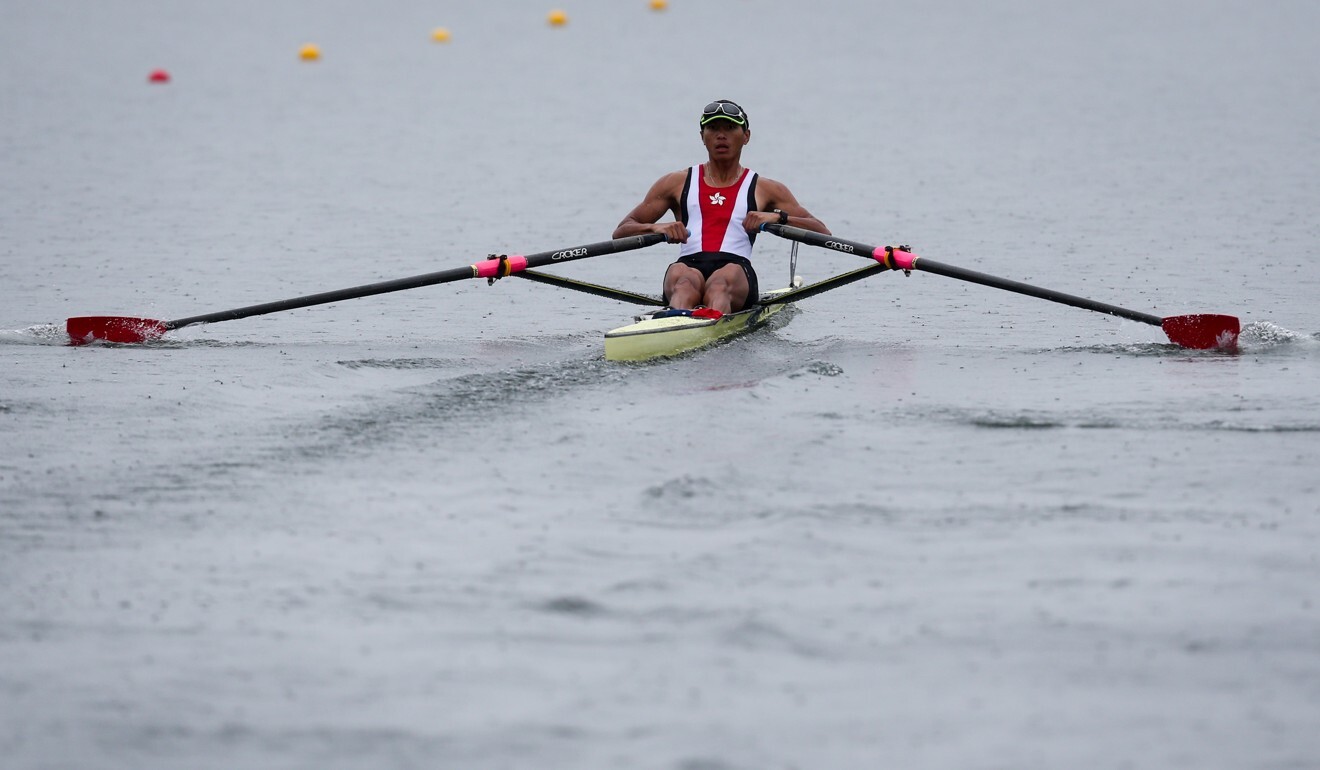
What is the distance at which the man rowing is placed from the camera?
12523mm

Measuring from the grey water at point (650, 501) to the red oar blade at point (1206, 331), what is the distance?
148 millimetres

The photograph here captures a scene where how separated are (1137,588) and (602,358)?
17.7ft

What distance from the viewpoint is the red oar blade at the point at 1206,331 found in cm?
1186

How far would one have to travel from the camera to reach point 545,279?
42.3ft

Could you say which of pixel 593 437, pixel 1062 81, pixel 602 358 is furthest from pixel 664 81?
pixel 593 437

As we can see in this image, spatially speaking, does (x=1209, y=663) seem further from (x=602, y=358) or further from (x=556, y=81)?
(x=556, y=81)

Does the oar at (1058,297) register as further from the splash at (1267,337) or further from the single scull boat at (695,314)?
the splash at (1267,337)

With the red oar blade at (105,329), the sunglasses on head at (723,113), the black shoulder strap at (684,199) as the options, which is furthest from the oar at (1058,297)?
the red oar blade at (105,329)

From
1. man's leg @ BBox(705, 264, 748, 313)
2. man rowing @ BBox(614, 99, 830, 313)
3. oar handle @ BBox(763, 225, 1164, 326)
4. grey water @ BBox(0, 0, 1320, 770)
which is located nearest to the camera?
grey water @ BBox(0, 0, 1320, 770)

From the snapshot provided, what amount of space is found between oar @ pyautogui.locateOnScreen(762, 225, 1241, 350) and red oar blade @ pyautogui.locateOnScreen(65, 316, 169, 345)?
4.66 meters

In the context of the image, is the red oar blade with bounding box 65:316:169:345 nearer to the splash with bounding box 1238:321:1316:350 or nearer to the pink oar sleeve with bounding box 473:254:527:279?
the pink oar sleeve with bounding box 473:254:527:279

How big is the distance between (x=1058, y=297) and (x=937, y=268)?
2.93 ft

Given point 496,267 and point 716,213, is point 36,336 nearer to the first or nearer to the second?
point 496,267

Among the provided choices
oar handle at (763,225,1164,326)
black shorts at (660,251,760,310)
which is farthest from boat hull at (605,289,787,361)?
oar handle at (763,225,1164,326)
